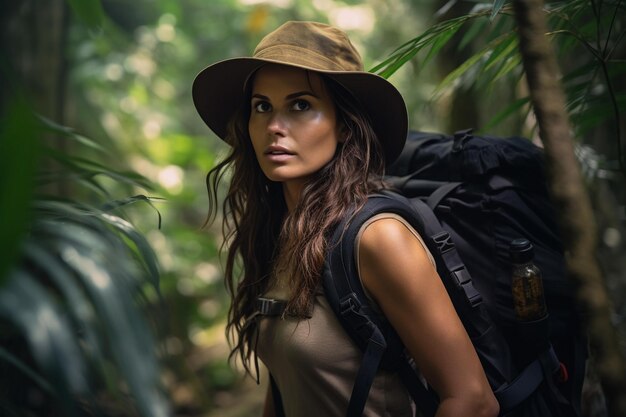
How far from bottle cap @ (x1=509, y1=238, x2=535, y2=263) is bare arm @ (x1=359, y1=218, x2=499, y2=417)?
0.75 feet

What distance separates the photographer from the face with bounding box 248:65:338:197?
181 cm

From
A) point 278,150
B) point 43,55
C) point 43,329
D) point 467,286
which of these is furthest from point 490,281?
point 43,55

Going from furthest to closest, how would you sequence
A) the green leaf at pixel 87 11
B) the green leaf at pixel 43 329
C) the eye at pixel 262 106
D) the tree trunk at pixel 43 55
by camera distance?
1. the tree trunk at pixel 43 55
2. the eye at pixel 262 106
3. the green leaf at pixel 87 11
4. the green leaf at pixel 43 329

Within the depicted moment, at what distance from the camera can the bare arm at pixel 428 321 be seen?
1.52 m

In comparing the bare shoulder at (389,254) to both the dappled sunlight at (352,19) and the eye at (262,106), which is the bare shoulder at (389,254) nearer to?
the eye at (262,106)

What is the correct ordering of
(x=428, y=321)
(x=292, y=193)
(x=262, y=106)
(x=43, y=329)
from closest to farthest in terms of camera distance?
(x=43, y=329) → (x=428, y=321) → (x=262, y=106) → (x=292, y=193)

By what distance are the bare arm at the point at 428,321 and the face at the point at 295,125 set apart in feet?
1.25

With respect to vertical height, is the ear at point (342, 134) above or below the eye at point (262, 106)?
below

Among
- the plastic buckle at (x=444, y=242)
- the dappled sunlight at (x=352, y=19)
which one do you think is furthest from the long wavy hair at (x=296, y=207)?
the dappled sunlight at (x=352, y=19)

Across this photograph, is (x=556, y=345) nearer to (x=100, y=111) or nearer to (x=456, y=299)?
(x=456, y=299)

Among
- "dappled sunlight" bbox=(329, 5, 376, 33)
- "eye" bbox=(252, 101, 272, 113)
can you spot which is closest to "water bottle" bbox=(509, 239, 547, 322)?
"eye" bbox=(252, 101, 272, 113)

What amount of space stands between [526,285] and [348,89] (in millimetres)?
812

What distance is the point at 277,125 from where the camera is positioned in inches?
71.1

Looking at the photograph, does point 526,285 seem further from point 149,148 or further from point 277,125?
point 149,148
